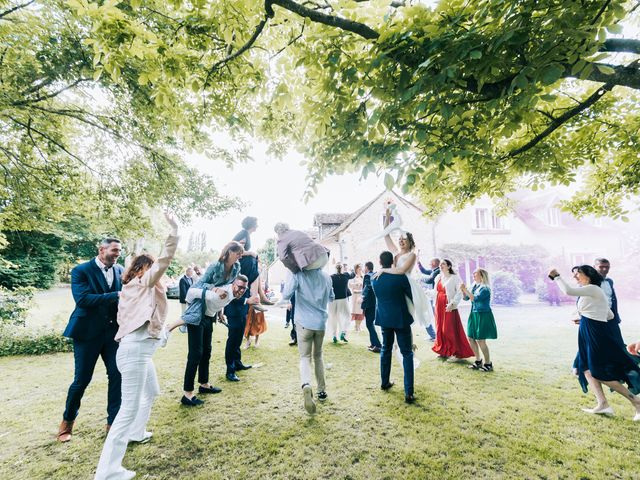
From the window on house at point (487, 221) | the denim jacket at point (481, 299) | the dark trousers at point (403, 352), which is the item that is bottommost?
the dark trousers at point (403, 352)

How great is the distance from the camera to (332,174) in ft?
13.5

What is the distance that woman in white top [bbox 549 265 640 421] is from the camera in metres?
4.02

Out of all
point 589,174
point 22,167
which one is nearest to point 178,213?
point 22,167

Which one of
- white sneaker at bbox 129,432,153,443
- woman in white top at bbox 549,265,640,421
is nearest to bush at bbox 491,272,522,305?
woman in white top at bbox 549,265,640,421

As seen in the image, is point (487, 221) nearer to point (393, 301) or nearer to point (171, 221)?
point (393, 301)

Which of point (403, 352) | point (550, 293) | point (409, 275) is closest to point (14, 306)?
point (403, 352)

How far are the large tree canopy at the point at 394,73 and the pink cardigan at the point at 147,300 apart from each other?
7.07ft

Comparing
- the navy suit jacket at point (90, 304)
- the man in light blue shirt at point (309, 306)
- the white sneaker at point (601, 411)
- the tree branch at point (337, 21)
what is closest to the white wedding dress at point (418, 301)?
the man in light blue shirt at point (309, 306)

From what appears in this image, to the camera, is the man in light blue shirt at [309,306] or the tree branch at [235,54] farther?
the man in light blue shirt at [309,306]

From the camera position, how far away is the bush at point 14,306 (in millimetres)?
9602

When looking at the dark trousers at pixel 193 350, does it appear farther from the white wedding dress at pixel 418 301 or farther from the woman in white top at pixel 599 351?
the woman in white top at pixel 599 351

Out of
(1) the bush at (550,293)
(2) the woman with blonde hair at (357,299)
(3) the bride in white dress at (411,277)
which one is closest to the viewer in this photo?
(3) the bride in white dress at (411,277)

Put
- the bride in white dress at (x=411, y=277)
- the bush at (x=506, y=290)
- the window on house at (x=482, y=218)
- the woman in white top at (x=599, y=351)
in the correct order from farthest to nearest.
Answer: the window on house at (x=482, y=218)
the bush at (x=506, y=290)
the bride in white dress at (x=411, y=277)
the woman in white top at (x=599, y=351)

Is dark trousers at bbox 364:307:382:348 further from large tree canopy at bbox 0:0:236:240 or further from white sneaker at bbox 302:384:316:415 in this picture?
large tree canopy at bbox 0:0:236:240
